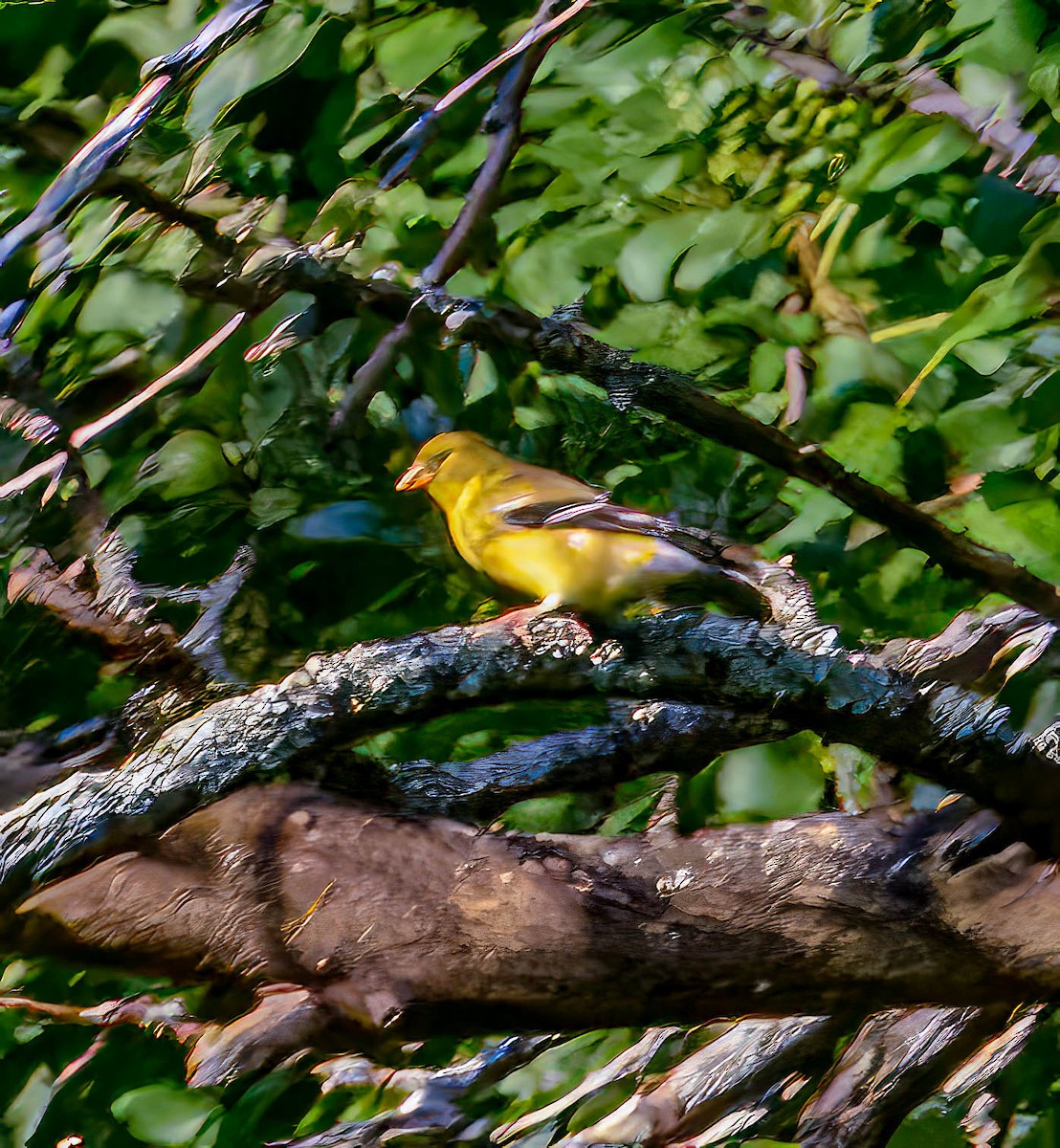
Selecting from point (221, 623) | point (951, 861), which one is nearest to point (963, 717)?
point (951, 861)

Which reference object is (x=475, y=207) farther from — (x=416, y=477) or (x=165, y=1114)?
(x=165, y=1114)

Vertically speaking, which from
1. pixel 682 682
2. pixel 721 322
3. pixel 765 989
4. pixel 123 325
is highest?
pixel 123 325

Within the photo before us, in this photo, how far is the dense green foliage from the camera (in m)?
0.55

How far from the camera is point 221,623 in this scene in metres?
0.55

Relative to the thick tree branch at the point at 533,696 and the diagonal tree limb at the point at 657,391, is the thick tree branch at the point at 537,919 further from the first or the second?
the diagonal tree limb at the point at 657,391

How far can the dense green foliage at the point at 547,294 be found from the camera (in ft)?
1.81

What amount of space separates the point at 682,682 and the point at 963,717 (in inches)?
6.0

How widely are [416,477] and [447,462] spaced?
0.07 ft

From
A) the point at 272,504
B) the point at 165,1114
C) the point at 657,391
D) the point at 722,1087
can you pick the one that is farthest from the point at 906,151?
the point at 165,1114

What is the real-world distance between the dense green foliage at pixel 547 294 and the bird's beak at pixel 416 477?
17 mm

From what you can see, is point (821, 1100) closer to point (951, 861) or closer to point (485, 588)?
point (951, 861)

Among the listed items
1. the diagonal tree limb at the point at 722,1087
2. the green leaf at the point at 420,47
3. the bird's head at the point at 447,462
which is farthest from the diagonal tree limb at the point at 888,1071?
the green leaf at the point at 420,47

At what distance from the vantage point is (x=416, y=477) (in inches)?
22.2

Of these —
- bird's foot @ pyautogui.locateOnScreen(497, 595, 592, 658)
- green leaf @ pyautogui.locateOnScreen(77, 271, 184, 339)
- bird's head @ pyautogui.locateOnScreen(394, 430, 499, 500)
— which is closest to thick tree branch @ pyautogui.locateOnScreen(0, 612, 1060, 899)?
bird's foot @ pyautogui.locateOnScreen(497, 595, 592, 658)
